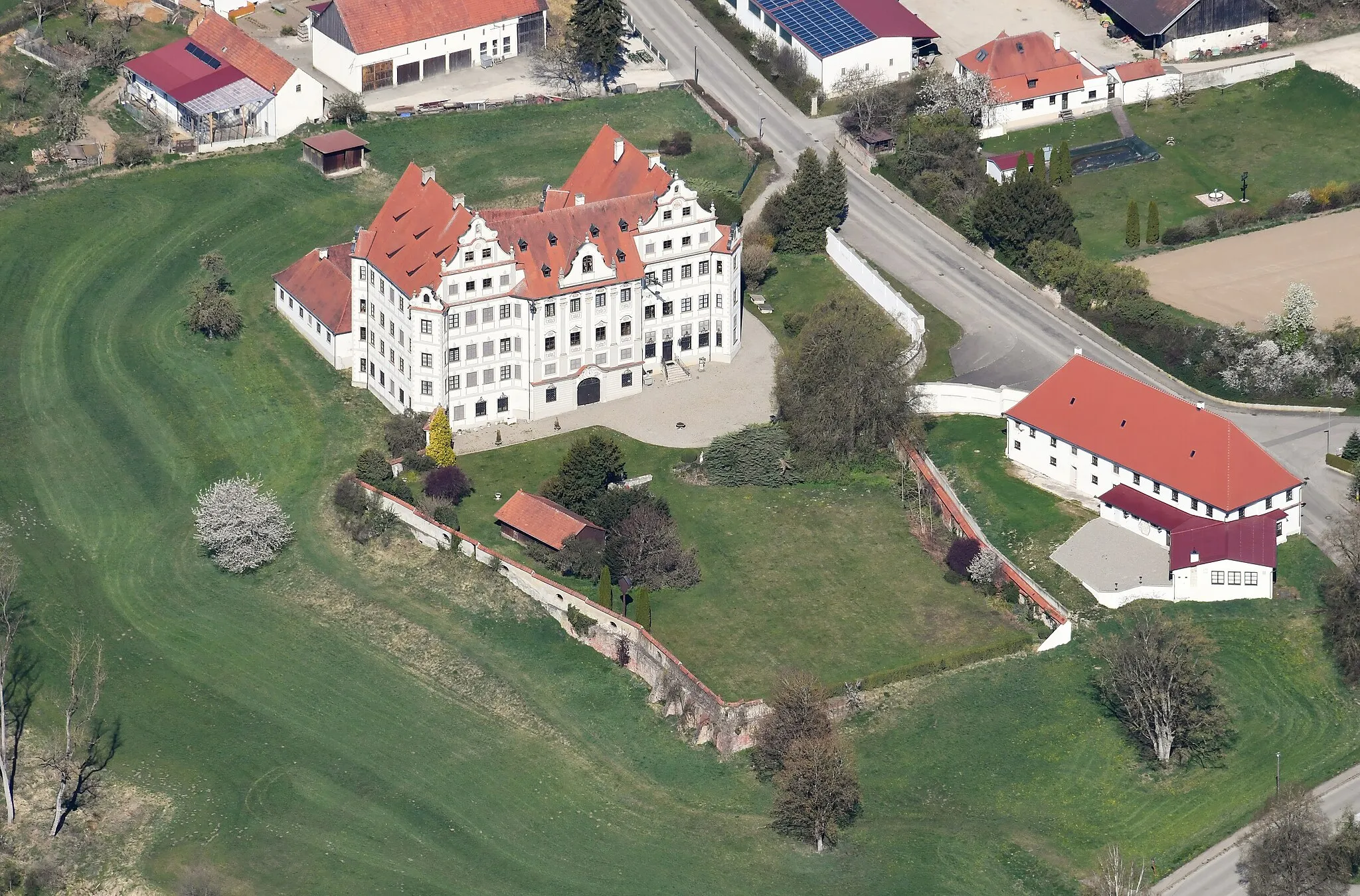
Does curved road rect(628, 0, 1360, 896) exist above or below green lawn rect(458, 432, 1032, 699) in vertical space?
above

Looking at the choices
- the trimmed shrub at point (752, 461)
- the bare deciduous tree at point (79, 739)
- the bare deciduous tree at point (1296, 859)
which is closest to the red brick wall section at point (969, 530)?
the trimmed shrub at point (752, 461)

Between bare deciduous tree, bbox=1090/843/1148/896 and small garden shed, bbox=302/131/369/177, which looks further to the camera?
small garden shed, bbox=302/131/369/177

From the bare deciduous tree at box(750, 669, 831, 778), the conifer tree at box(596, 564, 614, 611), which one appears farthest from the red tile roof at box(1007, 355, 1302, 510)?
the conifer tree at box(596, 564, 614, 611)

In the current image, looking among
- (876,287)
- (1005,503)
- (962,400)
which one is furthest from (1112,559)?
(876,287)

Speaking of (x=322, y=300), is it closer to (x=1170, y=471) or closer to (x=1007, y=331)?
(x=1007, y=331)

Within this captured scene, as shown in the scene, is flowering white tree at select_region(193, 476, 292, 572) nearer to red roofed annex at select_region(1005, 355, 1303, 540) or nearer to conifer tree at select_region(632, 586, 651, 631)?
conifer tree at select_region(632, 586, 651, 631)

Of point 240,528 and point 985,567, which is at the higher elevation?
point 985,567
